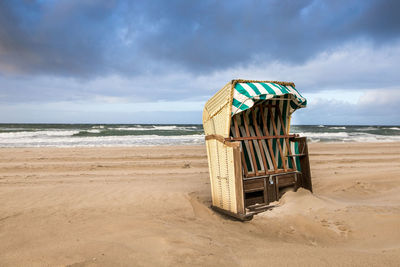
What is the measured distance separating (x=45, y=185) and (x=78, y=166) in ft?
11.2

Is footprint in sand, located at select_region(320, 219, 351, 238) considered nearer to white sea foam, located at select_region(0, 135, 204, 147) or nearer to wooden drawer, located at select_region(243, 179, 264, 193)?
wooden drawer, located at select_region(243, 179, 264, 193)

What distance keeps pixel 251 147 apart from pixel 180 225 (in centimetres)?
248

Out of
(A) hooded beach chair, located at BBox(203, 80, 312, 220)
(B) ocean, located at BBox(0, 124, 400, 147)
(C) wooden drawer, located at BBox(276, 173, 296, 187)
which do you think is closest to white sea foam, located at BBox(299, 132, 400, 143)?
(B) ocean, located at BBox(0, 124, 400, 147)

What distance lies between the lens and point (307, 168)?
6.31 m

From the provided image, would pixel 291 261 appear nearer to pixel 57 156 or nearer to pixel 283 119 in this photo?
pixel 283 119

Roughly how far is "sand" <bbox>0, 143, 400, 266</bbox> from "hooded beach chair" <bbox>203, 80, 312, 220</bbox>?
15.3 inches

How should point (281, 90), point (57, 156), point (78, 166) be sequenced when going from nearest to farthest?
point (281, 90)
point (78, 166)
point (57, 156)

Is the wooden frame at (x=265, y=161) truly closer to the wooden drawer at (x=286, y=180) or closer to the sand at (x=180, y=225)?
the wooden drawer at (x=286, y=180)

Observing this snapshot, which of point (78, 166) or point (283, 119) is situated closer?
point (283, 119)

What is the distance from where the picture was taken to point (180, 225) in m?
4.79

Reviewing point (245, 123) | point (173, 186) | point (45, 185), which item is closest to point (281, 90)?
point (245, 123)

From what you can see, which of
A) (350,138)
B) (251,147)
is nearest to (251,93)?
(251,147)

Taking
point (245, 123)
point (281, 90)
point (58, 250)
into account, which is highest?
point (281, 90)

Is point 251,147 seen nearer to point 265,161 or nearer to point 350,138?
point 265,161
